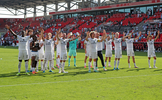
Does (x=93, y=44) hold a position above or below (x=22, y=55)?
above

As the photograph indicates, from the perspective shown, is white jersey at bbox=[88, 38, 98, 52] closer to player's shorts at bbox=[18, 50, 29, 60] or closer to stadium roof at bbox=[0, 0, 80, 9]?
player's shorts at bbox=[18, 50, 29, 60]

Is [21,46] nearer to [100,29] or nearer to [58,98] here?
[58,98]

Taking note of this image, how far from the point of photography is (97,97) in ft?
20.8

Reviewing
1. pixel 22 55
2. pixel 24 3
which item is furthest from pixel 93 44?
pixel 24 3

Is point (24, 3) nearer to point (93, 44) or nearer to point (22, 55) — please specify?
point (93, 44)

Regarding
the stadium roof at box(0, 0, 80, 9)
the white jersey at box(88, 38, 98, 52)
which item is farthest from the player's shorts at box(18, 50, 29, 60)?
the stadium roof at box(0, 0, 80, 9)

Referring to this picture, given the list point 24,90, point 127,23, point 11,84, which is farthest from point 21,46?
point 127,23

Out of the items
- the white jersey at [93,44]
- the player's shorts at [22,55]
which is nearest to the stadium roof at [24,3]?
the white jersey at [93,44]

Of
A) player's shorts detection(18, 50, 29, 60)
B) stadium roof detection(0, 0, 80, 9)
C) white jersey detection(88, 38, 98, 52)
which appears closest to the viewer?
player's shorts detection(18, 50, 29, 60)

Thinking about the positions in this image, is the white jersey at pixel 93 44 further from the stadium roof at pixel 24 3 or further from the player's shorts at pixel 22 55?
the stadium roof at pixel 24 3

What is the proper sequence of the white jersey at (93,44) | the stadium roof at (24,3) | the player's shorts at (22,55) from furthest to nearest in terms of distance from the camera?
the stadium roof at (24,3)
the white jersey at (93,44)
the player's shorts at (22,55)

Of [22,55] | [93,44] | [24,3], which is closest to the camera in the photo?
[22,55]

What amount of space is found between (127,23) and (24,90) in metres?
36.1

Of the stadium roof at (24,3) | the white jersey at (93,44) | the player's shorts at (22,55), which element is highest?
the stadium roof at (24,3)
